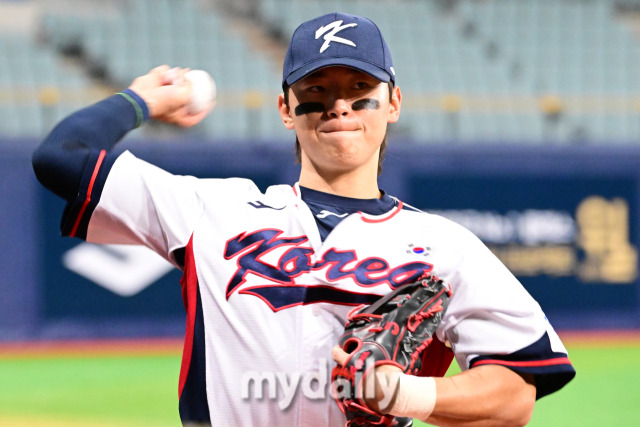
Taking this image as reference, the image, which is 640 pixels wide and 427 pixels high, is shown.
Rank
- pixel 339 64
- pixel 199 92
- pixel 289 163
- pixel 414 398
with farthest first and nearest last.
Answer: pixel 289 163
pixel 199 92
pixel 339 64
pixel 414 398

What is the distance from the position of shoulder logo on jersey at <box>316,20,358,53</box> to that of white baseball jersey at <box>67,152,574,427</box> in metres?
0.46

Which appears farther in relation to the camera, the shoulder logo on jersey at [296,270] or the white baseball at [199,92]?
the white baseball at [199,92]

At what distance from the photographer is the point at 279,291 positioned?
86.0 inches

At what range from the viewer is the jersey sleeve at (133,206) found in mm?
2154

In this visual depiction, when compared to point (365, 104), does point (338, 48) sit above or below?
above

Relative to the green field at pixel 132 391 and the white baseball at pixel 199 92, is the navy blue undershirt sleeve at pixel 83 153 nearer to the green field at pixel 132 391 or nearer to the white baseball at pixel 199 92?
the white baseball at pixel 199 92

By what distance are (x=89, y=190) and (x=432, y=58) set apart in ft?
44.6

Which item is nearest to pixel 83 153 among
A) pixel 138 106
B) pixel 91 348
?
pixel 138 106

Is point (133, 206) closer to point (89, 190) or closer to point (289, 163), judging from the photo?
point (89, 190)

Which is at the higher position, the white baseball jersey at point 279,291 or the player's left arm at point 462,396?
the white baseball jersey at point 279,291

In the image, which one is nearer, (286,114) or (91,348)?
(286,114)

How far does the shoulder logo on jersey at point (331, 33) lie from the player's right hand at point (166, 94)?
373 millimetres

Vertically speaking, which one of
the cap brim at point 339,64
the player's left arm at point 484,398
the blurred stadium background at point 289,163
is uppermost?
the blurred stadium background at point 289,163

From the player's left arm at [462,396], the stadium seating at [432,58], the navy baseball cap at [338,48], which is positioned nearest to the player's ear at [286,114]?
the navy baseball cap at [338,48]
